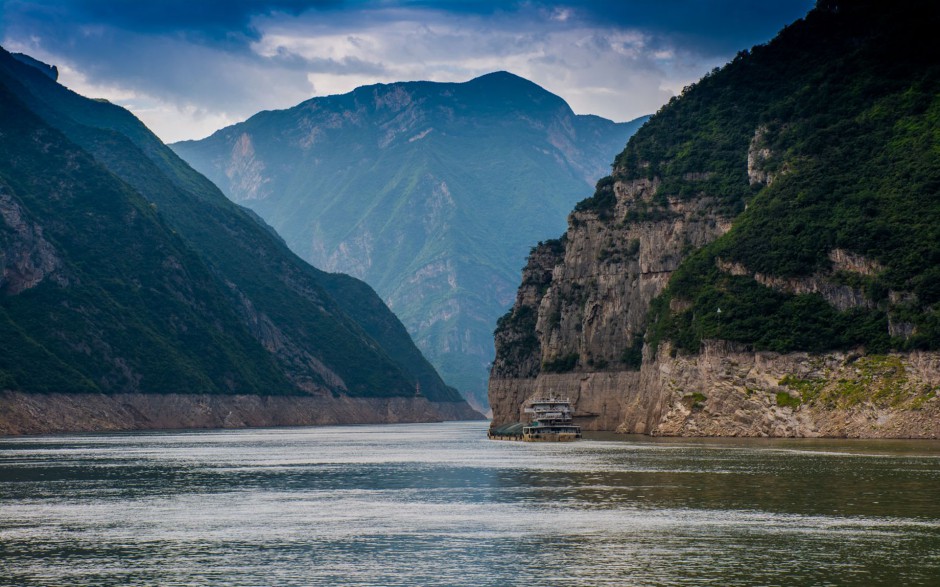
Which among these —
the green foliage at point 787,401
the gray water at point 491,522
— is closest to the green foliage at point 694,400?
the green foliage at point 787,401

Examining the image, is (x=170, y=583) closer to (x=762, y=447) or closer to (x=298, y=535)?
(x=298, y=535)

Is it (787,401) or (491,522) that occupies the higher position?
(787,401)

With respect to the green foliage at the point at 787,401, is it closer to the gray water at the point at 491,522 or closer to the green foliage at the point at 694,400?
the green foliage at the point at 694,400

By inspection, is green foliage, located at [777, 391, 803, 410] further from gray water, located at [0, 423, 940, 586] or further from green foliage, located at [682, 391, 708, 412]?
gray water, located at [0, 423, 940, 586]

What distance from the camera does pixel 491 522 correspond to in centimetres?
8106

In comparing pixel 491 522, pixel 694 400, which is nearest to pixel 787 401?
pixel 694 400

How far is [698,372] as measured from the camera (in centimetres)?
18850

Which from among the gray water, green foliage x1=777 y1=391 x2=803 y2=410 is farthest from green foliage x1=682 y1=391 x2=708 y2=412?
the gray water

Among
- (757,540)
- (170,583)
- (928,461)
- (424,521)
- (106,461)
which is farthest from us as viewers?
(106,461)

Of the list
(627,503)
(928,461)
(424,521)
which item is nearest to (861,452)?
(928,461)

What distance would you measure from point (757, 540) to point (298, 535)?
998 inches

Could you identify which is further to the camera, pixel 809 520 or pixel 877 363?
pixel 877 363

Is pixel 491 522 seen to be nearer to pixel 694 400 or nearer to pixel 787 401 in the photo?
pixel 787 401

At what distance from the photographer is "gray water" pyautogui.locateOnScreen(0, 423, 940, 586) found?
6106cm
